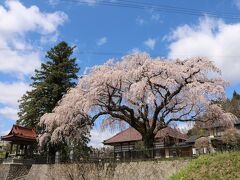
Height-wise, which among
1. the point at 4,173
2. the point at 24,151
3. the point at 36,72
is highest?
the point at 36,72

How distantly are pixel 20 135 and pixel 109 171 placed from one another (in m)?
12.0

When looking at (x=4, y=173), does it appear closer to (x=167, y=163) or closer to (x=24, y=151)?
(x=24, y=151)

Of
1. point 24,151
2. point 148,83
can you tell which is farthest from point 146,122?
point 24,151

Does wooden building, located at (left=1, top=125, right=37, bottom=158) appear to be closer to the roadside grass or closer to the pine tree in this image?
the pine tree

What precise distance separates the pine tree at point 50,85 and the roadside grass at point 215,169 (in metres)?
18.8

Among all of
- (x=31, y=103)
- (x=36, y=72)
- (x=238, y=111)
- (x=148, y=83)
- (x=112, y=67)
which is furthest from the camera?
(x=238, y=111)

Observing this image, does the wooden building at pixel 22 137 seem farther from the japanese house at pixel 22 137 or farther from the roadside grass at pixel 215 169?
the roadside grass at pixel 215 169

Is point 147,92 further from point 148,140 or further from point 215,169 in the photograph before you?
point 215,169

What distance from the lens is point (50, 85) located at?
26.8m

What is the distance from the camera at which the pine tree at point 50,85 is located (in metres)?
26.3

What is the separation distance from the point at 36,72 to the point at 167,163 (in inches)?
772

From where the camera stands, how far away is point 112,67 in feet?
60.1

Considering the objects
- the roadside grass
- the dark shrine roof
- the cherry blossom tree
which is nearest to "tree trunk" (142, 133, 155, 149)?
the cherry blossom tree

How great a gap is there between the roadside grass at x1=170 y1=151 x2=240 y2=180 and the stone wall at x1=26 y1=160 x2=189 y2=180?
11.2ft
